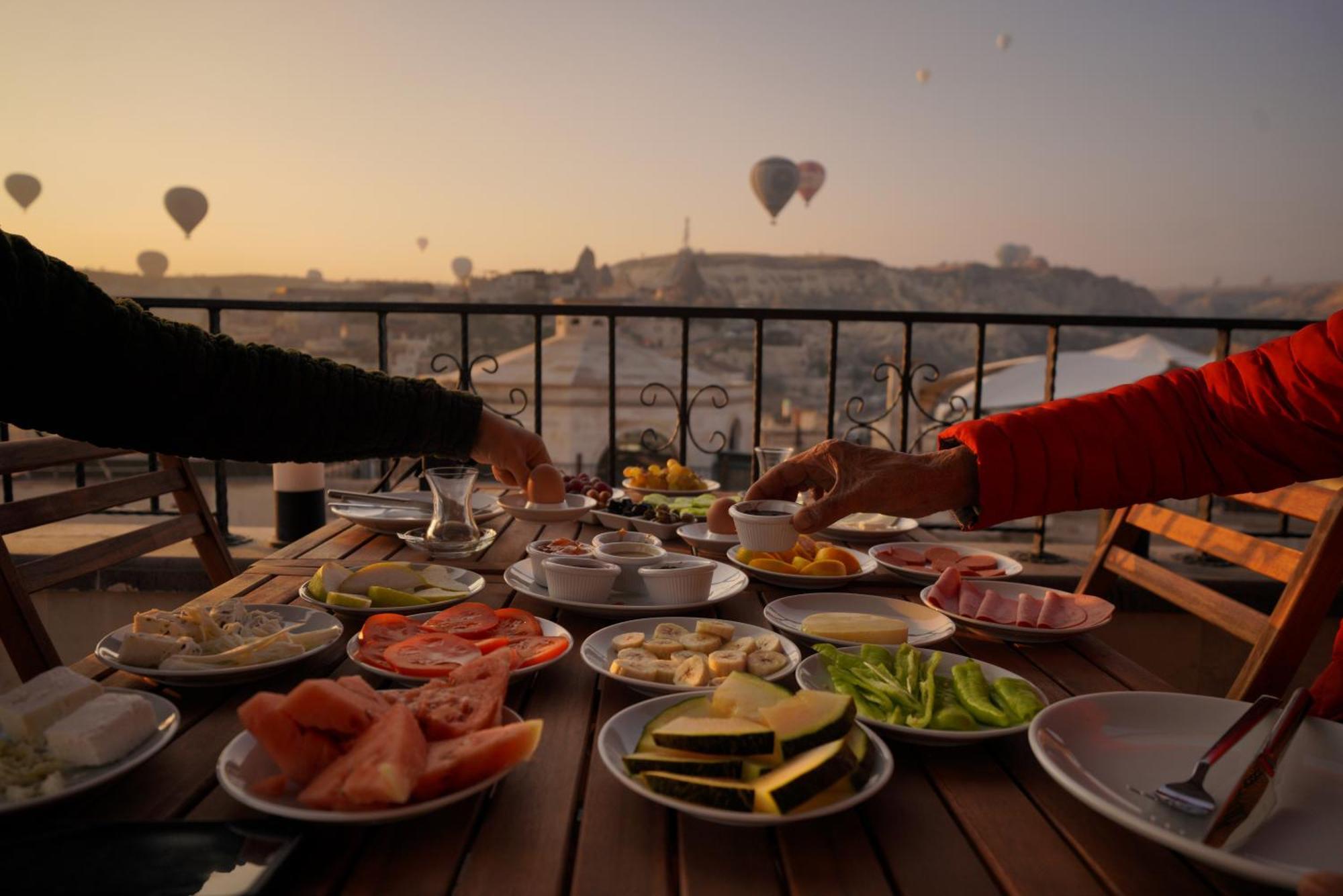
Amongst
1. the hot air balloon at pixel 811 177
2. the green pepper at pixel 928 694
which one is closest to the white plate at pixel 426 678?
the green pepper at pixel 928 694

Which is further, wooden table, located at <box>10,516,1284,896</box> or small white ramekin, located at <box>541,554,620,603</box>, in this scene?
small white ramekin, located at <box>541,554,620,603</box>

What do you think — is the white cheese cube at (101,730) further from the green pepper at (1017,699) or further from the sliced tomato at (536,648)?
the green pepper at (1017,699)

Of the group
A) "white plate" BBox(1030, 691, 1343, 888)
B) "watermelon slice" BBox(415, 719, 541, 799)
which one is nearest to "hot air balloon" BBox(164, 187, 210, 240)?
"watermelon slice" BBox(415, 719, 541, 799)

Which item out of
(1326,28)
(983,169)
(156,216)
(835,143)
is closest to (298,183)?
(156,216)

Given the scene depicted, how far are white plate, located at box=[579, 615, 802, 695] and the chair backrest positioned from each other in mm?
792

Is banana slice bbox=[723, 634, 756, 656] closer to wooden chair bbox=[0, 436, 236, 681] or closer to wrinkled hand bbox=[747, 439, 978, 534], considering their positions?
wrinkled hand bbox=[747, 439, 978, 534]

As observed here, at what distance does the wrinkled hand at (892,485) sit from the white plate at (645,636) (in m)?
0.26

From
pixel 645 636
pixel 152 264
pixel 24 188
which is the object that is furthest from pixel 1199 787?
pixel 152 264

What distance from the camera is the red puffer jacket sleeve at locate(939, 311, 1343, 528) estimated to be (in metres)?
1.25

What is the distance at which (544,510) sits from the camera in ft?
6.32

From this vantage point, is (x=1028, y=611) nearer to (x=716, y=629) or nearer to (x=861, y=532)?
(x=716, y=629)

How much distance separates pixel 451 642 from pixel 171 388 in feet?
2.36

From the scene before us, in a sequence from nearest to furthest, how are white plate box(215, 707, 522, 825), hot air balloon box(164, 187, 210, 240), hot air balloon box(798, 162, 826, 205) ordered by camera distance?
white plate box(215, 707, 522, 825) < hot air balloon box(164, 187, 210, 240) < hot air balloon box(798, 162, 826, 205)

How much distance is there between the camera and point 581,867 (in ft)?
1.99
